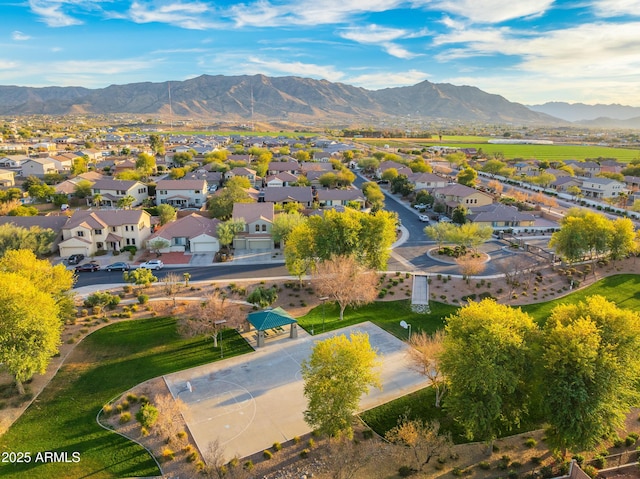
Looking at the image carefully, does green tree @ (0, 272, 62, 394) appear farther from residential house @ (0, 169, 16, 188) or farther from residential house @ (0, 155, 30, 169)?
residential house @ (0, 155, 30, 169)

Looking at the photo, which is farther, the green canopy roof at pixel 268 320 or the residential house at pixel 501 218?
the residential house at pixel 501 218

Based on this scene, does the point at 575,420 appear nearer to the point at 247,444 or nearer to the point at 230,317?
the point at 247,444

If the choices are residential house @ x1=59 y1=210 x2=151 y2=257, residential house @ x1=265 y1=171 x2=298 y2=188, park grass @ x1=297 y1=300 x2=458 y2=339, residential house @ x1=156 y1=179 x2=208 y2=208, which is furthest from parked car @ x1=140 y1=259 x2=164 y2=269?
residential house @ x1=265 y1=171 x2=298 y2=188

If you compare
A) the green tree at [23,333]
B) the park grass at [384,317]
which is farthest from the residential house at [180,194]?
the green tree at [23,333]

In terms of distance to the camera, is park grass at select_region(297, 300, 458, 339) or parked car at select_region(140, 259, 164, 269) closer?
park grass at select_region(297, 300, 458, 339)

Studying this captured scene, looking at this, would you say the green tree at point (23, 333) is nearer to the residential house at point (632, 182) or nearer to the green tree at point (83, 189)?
the green tree at point (83, 189)

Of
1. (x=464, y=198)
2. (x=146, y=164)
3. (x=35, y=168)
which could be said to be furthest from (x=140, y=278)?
(x=35, y=168)

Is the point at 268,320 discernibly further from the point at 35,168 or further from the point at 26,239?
Result: the point at 35,168
